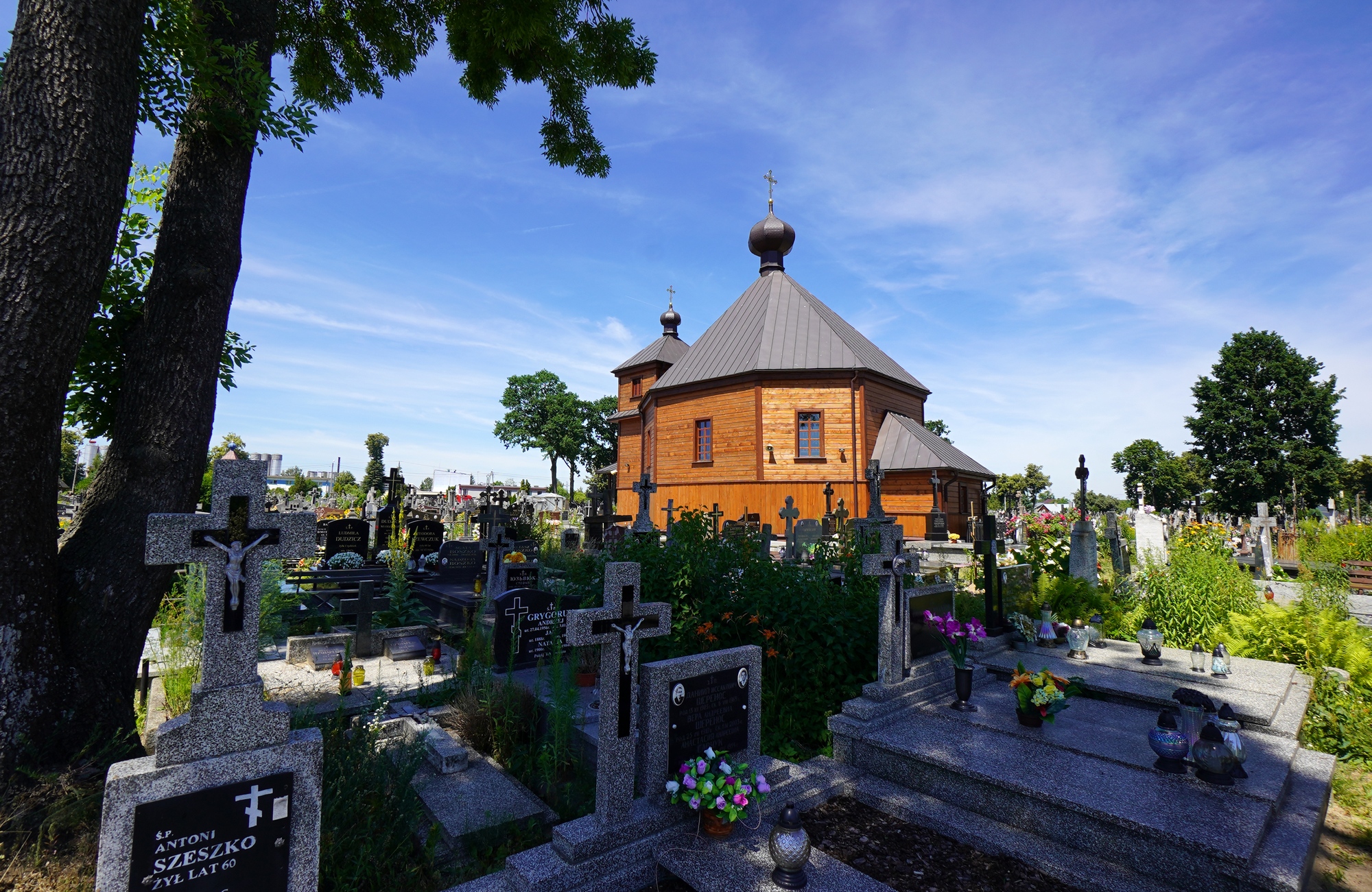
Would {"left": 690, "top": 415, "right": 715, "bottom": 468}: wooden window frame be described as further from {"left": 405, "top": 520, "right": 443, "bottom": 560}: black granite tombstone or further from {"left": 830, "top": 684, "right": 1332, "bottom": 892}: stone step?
{"left": 830, "top": 684, "right": 1332, "bottom": 892}: stone step

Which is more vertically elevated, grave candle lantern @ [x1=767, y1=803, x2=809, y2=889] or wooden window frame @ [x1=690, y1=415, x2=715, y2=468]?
wooden window frame @ [x1=690, y1=415, x2=715, y2=468]

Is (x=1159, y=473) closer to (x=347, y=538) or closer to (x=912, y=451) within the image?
(x=912, y=451)

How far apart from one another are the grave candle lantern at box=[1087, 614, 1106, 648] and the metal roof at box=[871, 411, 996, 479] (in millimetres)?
12916

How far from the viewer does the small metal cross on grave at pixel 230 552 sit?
2963 millimetres

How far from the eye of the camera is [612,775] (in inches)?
148

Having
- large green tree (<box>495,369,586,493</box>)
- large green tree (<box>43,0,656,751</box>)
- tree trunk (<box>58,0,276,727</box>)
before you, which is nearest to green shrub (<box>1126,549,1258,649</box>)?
large green tree (<box>43,0,656,751</box>)

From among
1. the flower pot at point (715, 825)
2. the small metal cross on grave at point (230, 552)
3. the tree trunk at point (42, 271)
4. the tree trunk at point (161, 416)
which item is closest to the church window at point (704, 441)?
the tree trunk at point (161, 416)

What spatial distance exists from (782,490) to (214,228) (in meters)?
19.7

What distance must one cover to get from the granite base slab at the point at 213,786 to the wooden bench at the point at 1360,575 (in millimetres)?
19565

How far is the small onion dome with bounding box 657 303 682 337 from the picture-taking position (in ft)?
128

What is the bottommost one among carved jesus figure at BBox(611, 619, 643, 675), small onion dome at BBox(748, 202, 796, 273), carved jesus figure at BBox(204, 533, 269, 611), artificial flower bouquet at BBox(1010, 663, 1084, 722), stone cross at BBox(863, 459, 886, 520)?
artificial flower bouquet at BBox(1010, 663, 1084, 722)

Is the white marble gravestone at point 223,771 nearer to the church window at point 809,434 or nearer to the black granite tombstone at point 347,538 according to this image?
the black granite tombstone at point 347,538

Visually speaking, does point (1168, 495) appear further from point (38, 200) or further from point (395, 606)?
point (38, 200)

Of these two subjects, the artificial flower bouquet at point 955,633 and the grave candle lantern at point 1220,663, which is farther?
the grave candle lantern at point 1220,663
